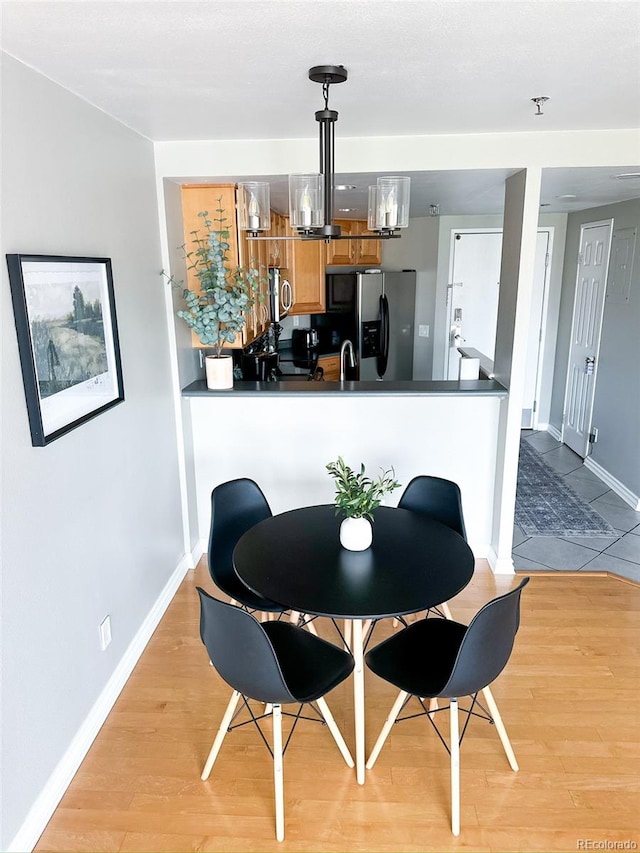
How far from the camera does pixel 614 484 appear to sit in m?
4.85

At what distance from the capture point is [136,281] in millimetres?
2844

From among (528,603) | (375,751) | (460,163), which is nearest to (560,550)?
(528,603)

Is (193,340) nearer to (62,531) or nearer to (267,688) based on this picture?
(62,531)

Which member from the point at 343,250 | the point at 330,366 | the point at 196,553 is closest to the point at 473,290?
the point at 343,250

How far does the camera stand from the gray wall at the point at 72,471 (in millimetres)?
1804

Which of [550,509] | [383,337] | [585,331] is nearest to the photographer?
[550,509]

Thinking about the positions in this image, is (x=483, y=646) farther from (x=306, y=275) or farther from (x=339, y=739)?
(x=306, y=275)

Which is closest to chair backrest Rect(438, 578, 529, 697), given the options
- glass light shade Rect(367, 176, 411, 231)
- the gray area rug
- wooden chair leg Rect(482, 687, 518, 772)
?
wooden chair leg Rect(482, 687, 518, 772)

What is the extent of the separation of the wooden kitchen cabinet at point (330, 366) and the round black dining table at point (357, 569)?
10.4ft

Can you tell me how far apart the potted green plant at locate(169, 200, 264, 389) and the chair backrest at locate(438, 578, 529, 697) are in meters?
2.05

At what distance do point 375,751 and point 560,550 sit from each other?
7.29ft

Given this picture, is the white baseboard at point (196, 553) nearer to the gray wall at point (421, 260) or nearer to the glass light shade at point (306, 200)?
the glass light shade at point (306, 200)

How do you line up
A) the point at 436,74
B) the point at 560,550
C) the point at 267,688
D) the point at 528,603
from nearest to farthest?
1. the point at 267,688
2. the point at 436,74
3. the point at 528,603
4. the point at 560,550

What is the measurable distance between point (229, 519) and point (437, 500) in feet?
3.18
